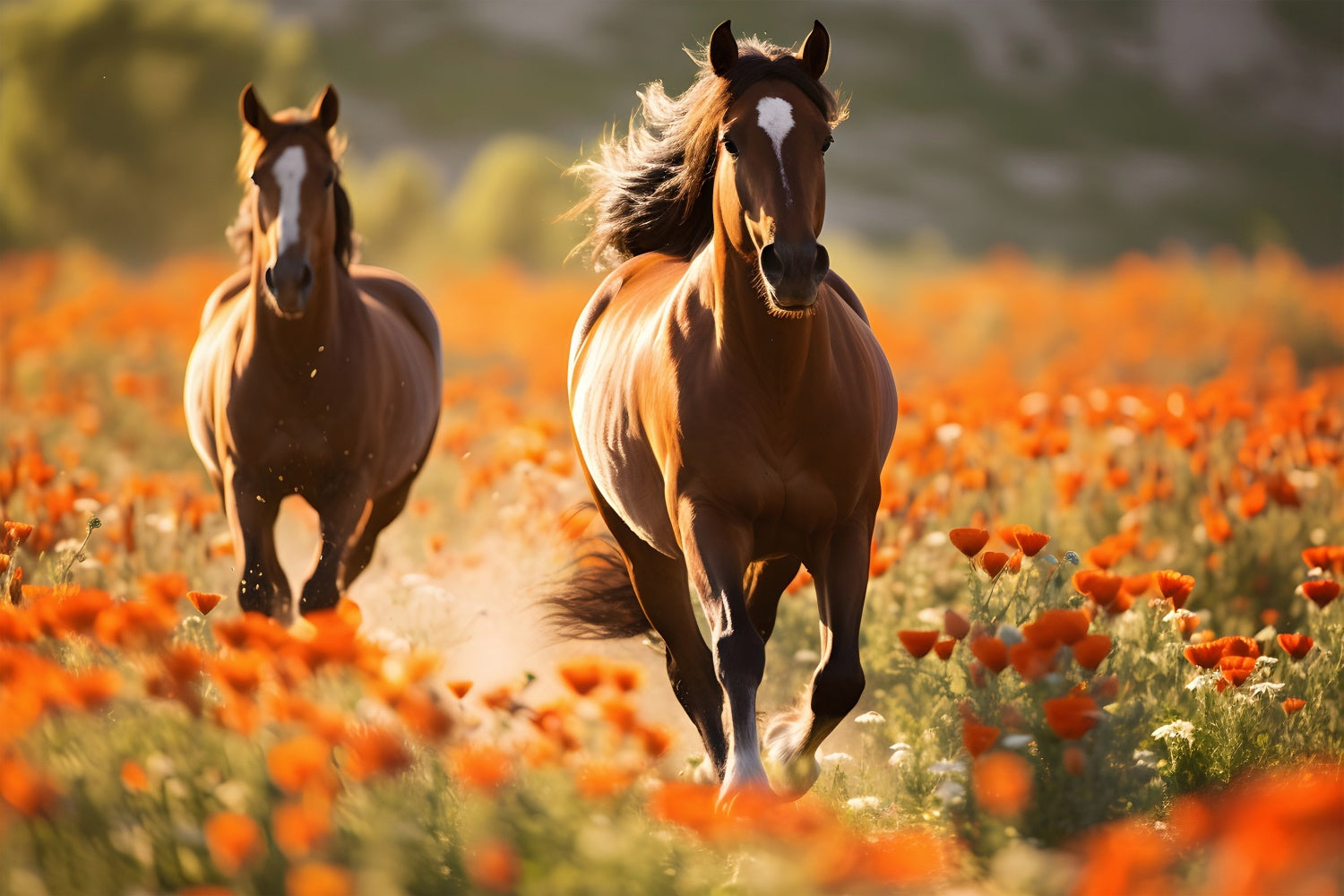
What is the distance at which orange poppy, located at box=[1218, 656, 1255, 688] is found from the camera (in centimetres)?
376

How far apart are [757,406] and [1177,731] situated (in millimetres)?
1823

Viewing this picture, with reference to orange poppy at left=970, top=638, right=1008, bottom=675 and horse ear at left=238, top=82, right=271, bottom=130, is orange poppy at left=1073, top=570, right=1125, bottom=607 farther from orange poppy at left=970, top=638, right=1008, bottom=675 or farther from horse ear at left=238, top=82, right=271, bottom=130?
horse ear at left=238, top=82, right=271, bottom=130

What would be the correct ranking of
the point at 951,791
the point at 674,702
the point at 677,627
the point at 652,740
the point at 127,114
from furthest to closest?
the point at 127,114 < the point at 674,702 < the point at 677,627 < the point at 951,791 < the point at 652,740

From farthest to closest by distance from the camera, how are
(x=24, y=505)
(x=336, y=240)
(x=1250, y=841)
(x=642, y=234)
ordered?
(x=24, y=505) < (x=336, y=240) < (x=642, y=234) < (x=1250, y=841)

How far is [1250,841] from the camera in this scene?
5.45 ft

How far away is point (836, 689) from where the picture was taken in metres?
3.85

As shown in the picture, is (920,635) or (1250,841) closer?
(1250,841)

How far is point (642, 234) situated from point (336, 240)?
1.57 m

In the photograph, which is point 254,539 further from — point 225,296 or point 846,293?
point 846,293

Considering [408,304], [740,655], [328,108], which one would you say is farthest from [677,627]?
[408,304]

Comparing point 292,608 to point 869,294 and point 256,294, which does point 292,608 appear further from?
point 869,294

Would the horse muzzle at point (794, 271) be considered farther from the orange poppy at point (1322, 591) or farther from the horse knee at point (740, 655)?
the orange poppy at point (1322, 591)

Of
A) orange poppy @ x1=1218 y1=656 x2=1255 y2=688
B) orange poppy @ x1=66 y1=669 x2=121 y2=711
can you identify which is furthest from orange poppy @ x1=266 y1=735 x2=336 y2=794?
orange poppy @ x1=1218 y1=656 x2=1255 y2=688

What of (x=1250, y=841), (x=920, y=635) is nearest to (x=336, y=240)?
(x=920, y=635)
